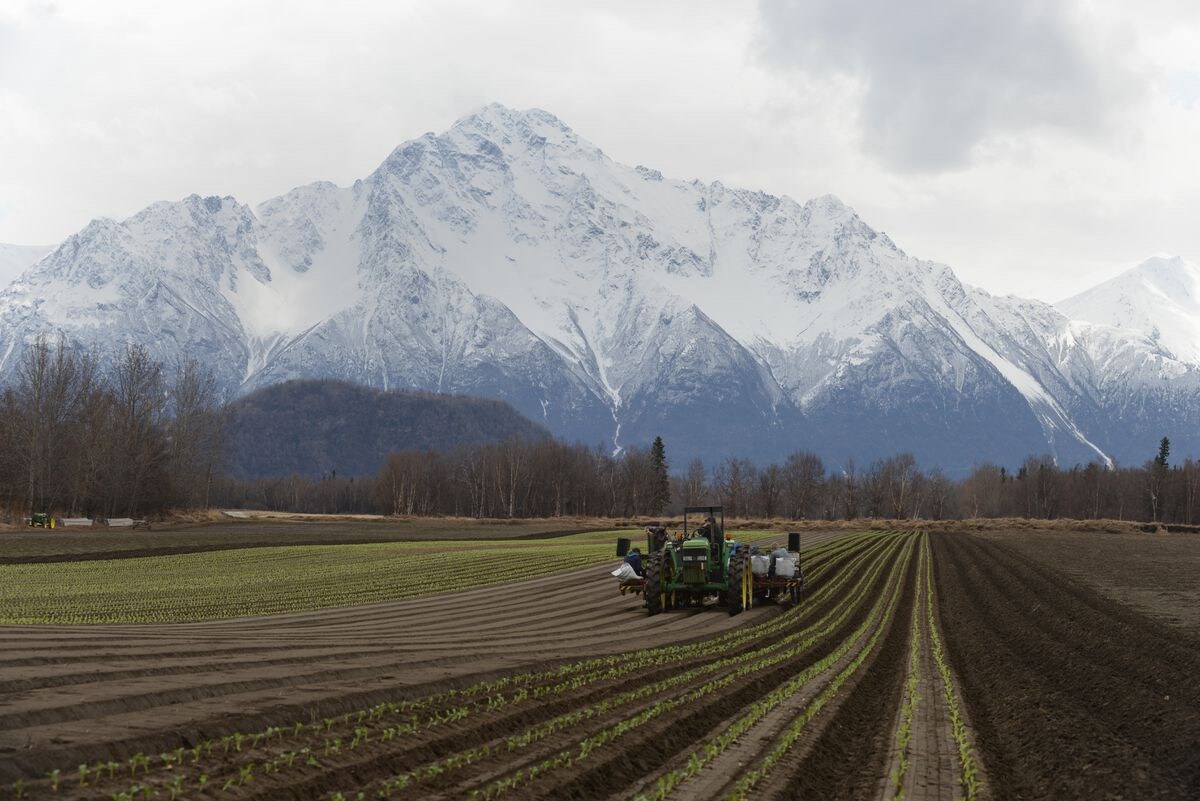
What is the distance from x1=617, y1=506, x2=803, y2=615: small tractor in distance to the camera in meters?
28.9

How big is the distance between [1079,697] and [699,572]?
13.4 m

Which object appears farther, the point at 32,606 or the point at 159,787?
the point at 32,606

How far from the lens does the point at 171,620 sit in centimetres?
2670

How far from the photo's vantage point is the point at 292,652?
17500mm

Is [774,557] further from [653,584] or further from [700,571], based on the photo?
[653,584]

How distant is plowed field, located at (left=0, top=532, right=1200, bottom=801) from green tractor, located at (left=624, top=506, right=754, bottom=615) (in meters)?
2.89

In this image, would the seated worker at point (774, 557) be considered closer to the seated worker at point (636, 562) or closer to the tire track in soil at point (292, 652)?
the tire track in soil at point (292, 652)

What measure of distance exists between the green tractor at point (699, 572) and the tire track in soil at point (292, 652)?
66cm

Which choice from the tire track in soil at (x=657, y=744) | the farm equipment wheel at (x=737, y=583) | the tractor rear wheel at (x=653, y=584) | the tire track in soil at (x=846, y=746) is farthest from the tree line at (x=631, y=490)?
the tire track in soil at (x=657, y=744)

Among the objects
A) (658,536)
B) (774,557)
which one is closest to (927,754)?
(658,536)

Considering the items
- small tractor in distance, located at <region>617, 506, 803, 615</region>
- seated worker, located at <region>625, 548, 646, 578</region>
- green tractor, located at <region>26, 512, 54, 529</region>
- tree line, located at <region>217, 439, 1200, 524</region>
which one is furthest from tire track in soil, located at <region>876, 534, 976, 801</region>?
tree line, located at <region>217, 439, 1200, 524</region>

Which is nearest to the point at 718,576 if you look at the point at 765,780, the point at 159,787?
the point at 765,780

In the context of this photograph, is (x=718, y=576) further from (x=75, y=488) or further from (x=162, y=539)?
(x=75, y=488)

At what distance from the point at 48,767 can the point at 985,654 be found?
743 inches
